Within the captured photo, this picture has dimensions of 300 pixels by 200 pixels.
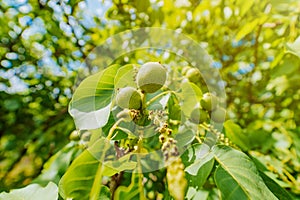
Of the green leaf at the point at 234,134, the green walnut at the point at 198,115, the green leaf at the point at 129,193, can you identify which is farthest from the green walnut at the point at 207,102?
the green leaf at the point at 129,193

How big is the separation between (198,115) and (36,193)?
0.60 meters

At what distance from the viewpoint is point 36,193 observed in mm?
982

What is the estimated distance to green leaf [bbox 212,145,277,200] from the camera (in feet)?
2.85

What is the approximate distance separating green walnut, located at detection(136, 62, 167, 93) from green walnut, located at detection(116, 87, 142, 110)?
28mm

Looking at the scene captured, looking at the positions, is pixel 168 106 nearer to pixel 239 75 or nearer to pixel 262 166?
pixel 262 166

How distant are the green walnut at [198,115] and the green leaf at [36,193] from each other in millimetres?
532

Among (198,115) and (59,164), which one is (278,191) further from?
(59,164)

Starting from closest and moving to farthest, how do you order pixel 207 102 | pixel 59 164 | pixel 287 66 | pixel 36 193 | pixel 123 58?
pixel 36 193 < pixel 207 102 < pixel 59 164 < pixel 287 66 < pixel 123 58

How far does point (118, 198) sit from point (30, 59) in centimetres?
207

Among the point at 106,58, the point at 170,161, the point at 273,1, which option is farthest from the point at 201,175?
the point at 106,58

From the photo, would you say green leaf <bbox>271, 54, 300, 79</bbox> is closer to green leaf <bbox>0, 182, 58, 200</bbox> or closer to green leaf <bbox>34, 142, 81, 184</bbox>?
green leaf <bbox>34, 142, 81, 184</bbox>

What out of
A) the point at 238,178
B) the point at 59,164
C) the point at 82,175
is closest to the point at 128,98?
the point at 82,175

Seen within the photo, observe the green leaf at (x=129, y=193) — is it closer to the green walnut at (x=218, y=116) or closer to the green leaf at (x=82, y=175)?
the green leaf at (x=82, y=175)

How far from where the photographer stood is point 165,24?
240cm
